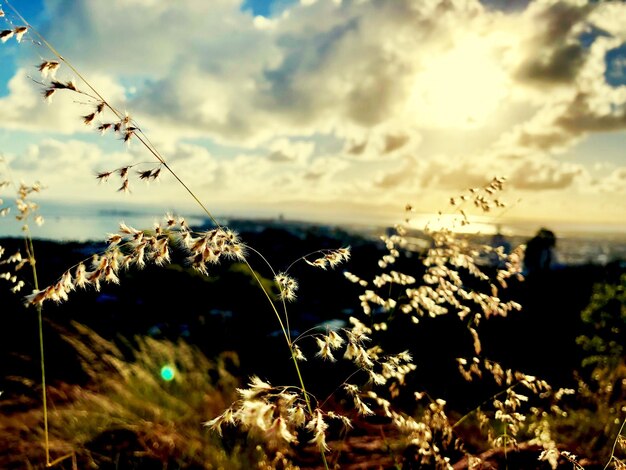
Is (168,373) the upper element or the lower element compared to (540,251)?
lower

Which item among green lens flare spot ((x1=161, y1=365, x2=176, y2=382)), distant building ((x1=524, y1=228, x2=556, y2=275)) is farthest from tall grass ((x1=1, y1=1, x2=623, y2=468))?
distant building ((x1=524, y1=228, x2=556, y2=275))

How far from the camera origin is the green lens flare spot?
358cm

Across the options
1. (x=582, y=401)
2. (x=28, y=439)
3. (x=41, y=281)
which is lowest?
(x=582, y=401)

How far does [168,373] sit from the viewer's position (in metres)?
3.62

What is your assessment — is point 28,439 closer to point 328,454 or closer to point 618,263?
point 328,454

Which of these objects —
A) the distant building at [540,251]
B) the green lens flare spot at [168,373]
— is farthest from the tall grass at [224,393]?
the distant building at [540,251]

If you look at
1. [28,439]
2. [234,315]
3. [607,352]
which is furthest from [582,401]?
[28,439]

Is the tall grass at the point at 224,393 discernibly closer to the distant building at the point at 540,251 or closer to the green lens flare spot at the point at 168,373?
the green lens flare spot at the point at 168,373

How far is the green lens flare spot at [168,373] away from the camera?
3.58 meters

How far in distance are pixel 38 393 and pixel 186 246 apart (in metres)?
2.62

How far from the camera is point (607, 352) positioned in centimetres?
482

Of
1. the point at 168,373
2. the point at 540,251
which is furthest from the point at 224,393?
the point at 540,251

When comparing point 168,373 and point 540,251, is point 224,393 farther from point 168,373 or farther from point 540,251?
point 540,251

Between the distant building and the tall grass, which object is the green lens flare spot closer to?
the tall grass
